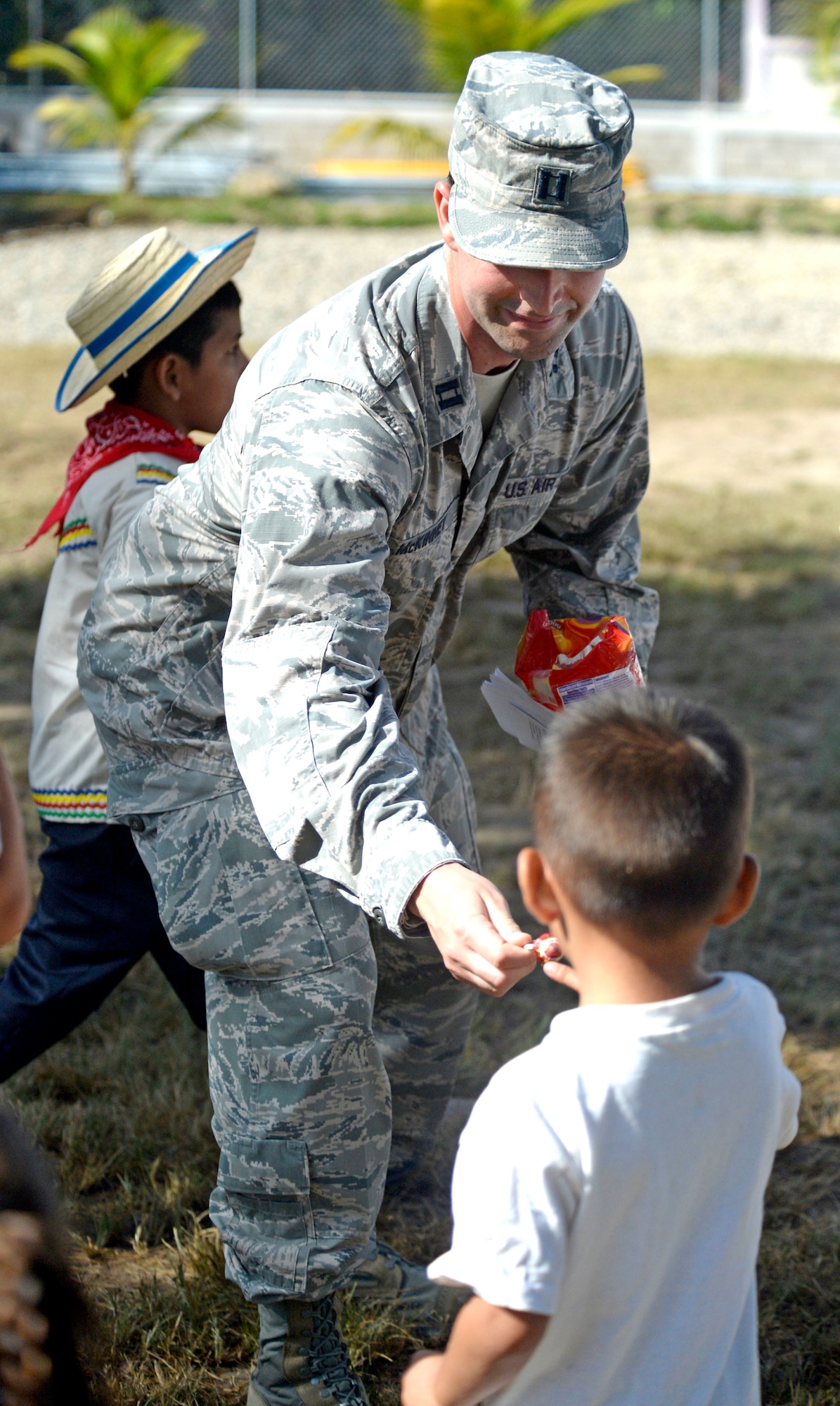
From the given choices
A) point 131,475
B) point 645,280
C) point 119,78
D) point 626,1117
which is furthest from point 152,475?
point 119,78

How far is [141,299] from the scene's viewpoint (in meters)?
2.88

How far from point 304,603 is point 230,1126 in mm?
838

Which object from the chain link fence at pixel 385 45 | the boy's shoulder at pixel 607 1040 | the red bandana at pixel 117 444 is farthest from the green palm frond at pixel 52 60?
the boy's shoulder at pixel 607 1040

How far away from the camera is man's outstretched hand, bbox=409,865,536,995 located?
1.48 metres

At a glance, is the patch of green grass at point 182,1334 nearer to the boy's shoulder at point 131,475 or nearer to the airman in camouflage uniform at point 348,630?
the airman in camouflage uniform at point 348,630

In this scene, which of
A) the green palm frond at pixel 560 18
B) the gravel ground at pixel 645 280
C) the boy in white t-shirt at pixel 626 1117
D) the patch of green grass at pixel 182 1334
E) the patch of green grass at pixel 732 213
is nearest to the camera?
the boy in white t-shirt at pixel 626 1117

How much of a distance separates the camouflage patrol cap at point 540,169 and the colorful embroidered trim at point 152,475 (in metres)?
1.01

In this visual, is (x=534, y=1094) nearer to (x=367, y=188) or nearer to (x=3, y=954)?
(x=3, y=954)

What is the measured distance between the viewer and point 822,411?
A: 33.4 feet

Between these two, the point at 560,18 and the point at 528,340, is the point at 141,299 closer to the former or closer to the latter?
the point at 528,340

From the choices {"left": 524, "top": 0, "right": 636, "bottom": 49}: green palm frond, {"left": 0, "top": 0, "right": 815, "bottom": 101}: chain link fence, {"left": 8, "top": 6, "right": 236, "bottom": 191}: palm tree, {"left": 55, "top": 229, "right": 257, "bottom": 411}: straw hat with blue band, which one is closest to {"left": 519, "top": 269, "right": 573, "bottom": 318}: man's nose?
{"left": 55, "top": 229, "right": 257, "bottom": 411}: straw hat with blue band

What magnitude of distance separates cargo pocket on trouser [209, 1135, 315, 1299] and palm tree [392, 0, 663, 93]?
16025 millimetres

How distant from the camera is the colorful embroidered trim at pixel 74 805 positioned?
2770mm

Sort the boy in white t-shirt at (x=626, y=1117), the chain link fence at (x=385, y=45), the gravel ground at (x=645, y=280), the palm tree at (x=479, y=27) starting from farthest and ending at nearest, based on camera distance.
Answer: the chain link fence at (x=385, y=45), the palm tree at (x=479, y=27), the gravel ground at (x=645, y=280), the boy in white t-shirt at (x=626, y=1117)
